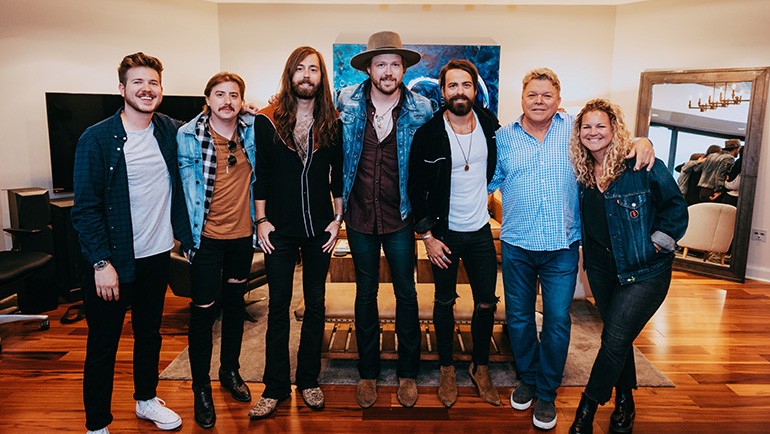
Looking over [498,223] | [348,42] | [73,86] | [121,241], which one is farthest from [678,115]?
[73,86]

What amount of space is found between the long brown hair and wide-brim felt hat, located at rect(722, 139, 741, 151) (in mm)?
4647

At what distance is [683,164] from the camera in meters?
5.54

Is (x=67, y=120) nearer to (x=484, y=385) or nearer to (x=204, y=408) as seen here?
(x=204, y=408)

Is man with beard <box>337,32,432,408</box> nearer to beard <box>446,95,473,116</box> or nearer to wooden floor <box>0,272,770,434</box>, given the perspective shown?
beard <box>446,95,473,116</box>

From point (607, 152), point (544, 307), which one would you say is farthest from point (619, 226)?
point (544, 307)

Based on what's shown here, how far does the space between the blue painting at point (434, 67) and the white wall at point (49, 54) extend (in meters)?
1.97

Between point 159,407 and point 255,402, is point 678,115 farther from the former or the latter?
point 159,407

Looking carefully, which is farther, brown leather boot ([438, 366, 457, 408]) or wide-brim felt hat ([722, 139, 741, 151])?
wide-brim felt hat ([722, 139, 741, 151])

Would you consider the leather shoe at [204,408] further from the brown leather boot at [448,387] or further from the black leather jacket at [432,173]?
the black leather jacket at [432,173]

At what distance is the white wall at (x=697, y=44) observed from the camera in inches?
202

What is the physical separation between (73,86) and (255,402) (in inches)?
147

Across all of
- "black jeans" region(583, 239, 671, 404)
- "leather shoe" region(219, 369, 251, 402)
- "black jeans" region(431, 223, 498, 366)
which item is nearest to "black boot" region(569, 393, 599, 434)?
"black jeans" region(583, 239, 671, 404)

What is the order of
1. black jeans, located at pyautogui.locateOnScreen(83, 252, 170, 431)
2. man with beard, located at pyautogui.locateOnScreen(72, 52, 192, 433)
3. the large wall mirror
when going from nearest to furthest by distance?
man with beard, located at pyautogui.locateOnScreen(72, 52, 192, 433), black jeans, located at pyautogui.locateOnScreen(83, 252, 170, 431), the large wall mirror

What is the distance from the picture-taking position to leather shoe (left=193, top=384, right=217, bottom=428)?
2508 mm
